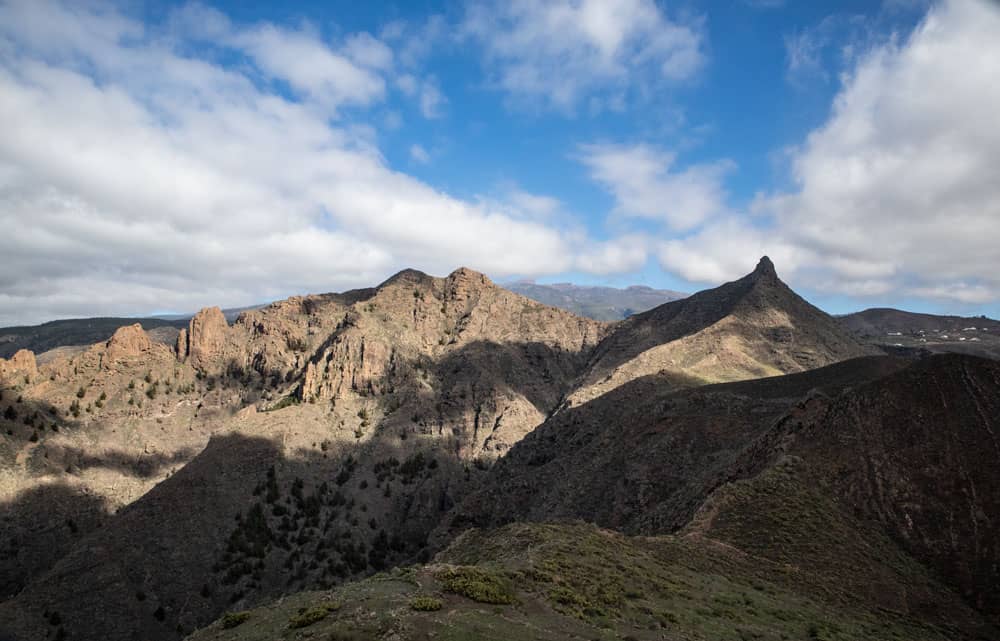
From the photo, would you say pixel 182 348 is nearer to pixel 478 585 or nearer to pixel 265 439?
pixel 265 439

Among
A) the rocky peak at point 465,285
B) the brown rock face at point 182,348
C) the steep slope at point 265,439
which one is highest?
the rocky peak at point 465,285

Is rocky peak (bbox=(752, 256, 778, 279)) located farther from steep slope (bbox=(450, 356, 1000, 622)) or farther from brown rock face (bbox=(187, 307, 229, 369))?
brown rock face (bbox=(187, 307, 229, 369))

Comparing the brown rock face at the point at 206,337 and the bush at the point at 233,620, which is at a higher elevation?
the brown rock face at the point at 206,337

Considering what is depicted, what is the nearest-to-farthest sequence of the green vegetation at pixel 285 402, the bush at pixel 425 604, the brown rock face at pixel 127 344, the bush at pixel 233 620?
the bush at pixel 425 604 < the bush at pixel 233 620 < the green vegetation at pixel 285 402 < the brown rock face at pixel 127 344

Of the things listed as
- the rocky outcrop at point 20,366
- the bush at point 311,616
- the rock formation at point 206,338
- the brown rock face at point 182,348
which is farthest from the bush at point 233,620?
the brown rock face at point 182,348

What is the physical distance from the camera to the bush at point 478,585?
21297 mm

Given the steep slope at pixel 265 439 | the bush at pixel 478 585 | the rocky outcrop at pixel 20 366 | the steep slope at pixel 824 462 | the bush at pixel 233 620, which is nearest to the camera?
the bush at pixel 233 620

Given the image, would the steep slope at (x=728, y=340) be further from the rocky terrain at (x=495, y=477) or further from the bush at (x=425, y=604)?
the bush at (x=425, y=604)

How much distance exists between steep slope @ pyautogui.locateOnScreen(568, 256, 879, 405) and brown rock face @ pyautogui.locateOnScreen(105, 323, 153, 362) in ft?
379

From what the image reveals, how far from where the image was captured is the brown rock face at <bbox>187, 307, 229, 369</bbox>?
150 meters

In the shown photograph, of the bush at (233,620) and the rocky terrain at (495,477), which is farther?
the rocky terrain at (495,477)

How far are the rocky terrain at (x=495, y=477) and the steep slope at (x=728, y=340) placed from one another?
1.00m

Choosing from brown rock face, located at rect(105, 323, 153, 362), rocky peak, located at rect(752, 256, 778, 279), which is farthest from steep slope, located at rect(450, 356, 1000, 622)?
brown rock face, located at rect(105, 323, 153, 362)

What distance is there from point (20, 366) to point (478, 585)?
491 feet
